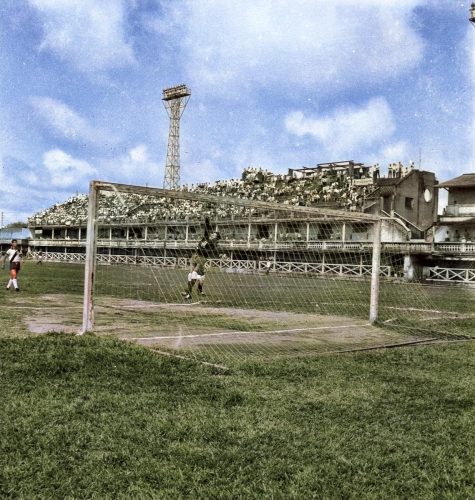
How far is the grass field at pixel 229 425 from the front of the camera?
3.89 m

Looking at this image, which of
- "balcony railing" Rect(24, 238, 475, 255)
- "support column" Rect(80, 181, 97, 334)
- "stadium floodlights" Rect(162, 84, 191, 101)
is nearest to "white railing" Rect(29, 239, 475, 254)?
"balcony railing" Rect(24, 238, 475, 255)

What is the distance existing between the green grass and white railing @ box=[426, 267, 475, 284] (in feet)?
109

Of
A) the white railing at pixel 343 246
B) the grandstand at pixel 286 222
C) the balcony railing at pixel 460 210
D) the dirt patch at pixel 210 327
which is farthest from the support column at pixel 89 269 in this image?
the balcony railing at pixel 460 210

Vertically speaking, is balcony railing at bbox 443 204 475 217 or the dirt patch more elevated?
balcony railing at bbox 443 204 475 217

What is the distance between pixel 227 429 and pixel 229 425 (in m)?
0.09

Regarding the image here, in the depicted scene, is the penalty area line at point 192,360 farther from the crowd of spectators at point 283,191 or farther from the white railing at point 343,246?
the crowd of spectators at point 283,191

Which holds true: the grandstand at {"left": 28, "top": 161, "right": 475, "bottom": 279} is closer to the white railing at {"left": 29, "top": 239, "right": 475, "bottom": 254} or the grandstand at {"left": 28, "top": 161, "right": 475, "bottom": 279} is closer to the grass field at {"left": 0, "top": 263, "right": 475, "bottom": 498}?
the white railing at {"left": 29, "top": 239, "right": 475, "bottom": 254}

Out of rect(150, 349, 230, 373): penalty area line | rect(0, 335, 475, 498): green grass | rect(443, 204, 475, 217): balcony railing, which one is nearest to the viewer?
rect(0, 335, 475, 498): green grass

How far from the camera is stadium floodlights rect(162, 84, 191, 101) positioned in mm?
78312

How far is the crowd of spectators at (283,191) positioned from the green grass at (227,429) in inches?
1747

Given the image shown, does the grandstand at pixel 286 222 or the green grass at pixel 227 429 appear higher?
the grandstand at pixel 286 222

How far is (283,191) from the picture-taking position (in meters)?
71.8

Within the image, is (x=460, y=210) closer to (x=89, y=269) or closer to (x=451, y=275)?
(x=451, y=275)

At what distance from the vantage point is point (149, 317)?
13203mm
